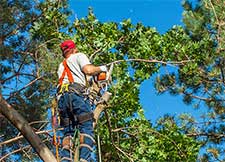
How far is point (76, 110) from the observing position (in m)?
4.88

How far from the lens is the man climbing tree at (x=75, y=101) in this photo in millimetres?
4703

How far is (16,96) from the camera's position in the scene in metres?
11.2

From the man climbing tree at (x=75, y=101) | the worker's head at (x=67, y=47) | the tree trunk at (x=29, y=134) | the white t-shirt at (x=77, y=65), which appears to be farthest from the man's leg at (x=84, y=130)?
the tree trunk at (x=29, y=134)

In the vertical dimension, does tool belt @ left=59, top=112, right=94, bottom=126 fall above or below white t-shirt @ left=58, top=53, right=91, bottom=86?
below

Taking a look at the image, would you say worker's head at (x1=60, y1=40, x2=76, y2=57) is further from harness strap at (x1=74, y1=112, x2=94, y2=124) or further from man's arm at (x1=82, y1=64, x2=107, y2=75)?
harness strap at (x1=74, y1=112, x2=94, y2=124)

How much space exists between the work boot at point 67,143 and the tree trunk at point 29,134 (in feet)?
4.23

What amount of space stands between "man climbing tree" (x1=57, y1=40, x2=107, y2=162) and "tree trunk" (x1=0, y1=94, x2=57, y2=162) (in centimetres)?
118

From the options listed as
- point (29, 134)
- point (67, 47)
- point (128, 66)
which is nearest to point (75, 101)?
point (67, 47)

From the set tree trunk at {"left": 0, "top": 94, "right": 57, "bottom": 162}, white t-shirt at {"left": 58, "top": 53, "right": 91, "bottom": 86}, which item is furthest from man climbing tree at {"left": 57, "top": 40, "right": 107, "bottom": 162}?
tree trunk at {"left": 0, "top": 94, "right": 57, "bottom": 162}

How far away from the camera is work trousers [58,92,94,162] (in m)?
4.76

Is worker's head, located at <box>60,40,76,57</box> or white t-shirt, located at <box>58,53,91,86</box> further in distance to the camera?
worker's head, located at <box>60,40,76,57</box>

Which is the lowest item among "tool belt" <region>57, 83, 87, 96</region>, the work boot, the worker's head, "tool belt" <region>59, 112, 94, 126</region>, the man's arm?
the work boot

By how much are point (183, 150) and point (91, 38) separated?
2.14 m

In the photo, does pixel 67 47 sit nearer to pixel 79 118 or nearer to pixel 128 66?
pixel 79 118
